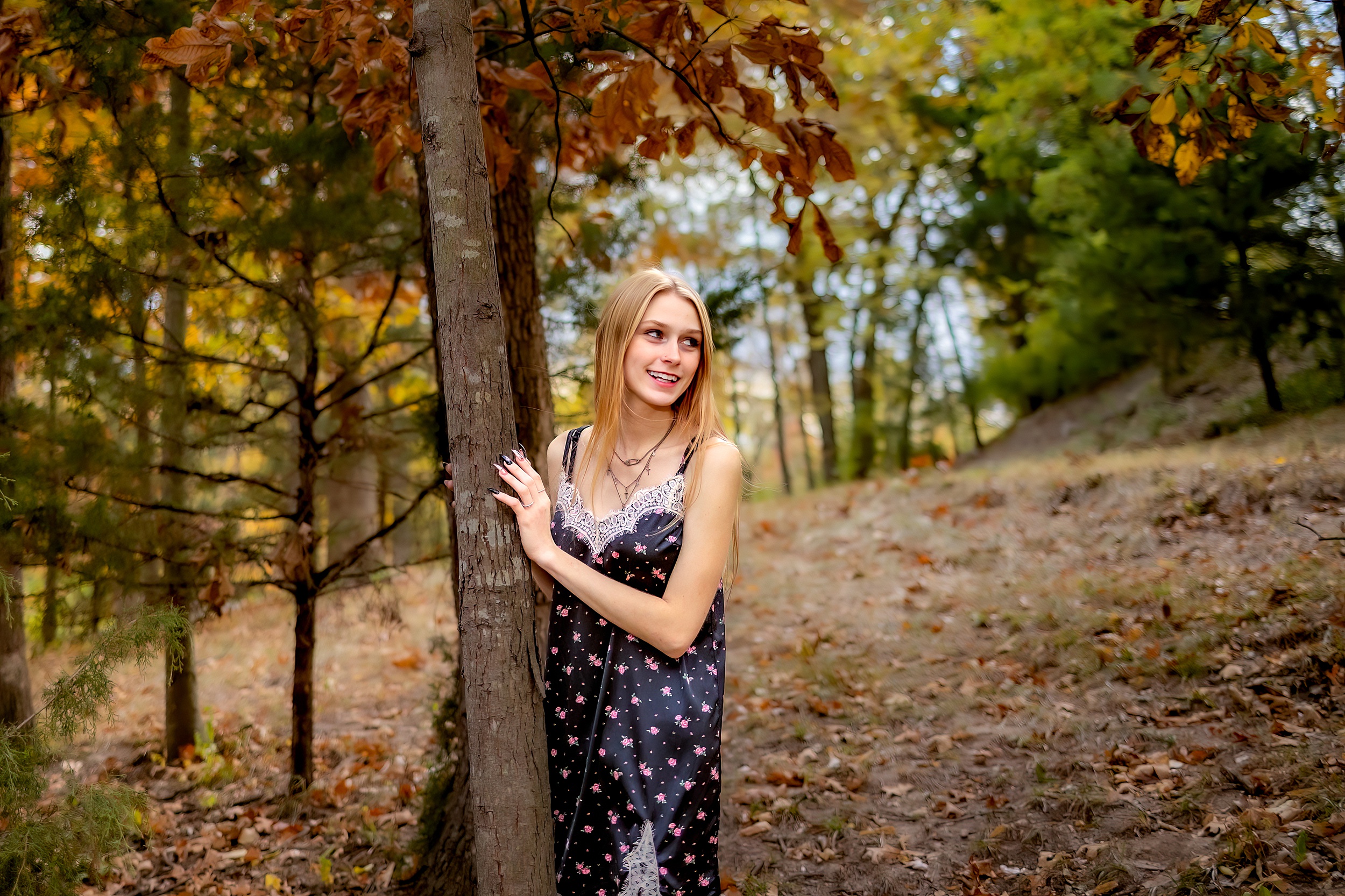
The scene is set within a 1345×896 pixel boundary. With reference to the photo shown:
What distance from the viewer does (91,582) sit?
14.0ft

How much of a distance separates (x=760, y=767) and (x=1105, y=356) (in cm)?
1024

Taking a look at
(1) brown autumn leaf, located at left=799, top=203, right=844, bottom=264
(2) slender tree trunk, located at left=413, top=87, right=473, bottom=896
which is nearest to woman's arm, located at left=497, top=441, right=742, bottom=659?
(1) brown autumn leaf, located at left=799, top=203, right=844, bottom=264

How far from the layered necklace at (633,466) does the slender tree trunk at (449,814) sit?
36.1 inches

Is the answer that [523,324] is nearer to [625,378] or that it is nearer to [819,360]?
[625,378]

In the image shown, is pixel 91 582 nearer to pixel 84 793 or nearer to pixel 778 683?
pixel 84 793

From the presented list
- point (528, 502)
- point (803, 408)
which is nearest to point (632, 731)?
point (528, 502)

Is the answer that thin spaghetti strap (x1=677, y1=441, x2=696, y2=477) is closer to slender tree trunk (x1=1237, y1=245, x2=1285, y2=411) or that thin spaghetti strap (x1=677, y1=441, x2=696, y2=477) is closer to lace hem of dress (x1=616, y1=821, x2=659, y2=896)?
lace hem of dress (x1=616, y1=821, x2=659, y2=896)

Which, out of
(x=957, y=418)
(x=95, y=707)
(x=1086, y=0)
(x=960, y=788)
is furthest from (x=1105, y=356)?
(x=95, y=707)

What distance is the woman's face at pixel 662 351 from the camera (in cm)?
254

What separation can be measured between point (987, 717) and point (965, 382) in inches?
427

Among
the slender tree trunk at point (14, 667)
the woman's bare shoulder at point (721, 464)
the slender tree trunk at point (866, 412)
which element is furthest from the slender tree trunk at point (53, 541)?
the slender tree trunk at point (866, 412)

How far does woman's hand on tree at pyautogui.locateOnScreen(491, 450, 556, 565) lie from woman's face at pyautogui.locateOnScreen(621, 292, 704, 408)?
0.46m

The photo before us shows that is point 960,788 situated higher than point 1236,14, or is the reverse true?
point 1236,14

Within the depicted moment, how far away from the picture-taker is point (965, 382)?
1511cm
